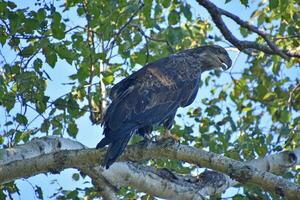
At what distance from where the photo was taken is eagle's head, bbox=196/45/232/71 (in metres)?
7.67

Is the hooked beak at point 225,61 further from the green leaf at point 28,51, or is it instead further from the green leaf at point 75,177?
the green leaf at point 28,51

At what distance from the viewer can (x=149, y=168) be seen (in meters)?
6.27

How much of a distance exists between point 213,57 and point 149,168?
5.84 ft

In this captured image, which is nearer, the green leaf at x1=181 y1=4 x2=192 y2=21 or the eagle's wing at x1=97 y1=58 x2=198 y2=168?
the eagle's wing at x1=97 y1=58 x2=198 y2=168

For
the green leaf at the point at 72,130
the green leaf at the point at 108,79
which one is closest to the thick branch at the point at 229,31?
the green leaf at the point at 108,79

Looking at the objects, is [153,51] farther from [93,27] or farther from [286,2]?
[286,2]

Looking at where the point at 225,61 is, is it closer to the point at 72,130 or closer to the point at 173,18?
the point at 173,18

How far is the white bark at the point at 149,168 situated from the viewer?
5.56 meters

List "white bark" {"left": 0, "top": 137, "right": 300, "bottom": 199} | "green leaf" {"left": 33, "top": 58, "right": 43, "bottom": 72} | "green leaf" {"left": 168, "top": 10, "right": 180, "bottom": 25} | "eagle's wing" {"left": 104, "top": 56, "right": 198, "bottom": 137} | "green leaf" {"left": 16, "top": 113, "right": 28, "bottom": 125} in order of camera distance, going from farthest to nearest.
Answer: "green leaf" {"left": 168, "top": 10, "right": 180, "bottom": 25} < "green leaf" {"left": 33, "top": 58, "right": 43, "bottom": 72} < "green leaf" {"left": 16, "top": 113, "right": 28, "bottom": 125} < "eagle's wing" {"left": 104, "top": 56, "right": 198, "bottom": 137} < "white bark" {"left": 0, "top": 137, "right": 300, "bottom": 199}

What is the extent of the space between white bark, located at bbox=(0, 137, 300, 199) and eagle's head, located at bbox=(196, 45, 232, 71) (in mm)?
1341

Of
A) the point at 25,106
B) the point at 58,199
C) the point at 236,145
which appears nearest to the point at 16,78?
the point at 25,106

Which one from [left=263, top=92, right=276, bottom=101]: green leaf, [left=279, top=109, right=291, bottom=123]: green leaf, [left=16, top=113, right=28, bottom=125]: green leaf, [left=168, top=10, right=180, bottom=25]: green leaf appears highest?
[left=263, top=92, right=276, bottom=101]: green leaf

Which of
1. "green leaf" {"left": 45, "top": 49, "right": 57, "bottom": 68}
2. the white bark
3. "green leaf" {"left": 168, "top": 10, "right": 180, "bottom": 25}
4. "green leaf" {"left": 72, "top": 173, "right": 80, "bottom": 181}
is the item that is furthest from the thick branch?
"green leaf" {"left": 72, "top": 173, "right": 80, "bottom": 181}

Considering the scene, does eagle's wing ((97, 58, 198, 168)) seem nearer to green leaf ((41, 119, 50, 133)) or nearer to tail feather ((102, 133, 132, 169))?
tail feather ((102, 133, 132, 169))
